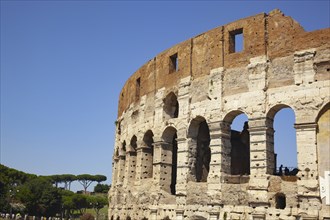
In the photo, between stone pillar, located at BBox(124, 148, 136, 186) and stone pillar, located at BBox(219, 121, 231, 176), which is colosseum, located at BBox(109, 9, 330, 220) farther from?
stone pillar, located at BBox(124, 148, 136, 186)

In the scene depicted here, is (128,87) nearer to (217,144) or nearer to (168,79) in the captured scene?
(168,79)

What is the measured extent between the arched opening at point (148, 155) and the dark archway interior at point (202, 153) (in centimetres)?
251

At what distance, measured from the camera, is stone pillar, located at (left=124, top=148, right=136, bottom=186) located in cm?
1744

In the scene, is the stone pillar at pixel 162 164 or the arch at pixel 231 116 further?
the stone pillar at pixel 162 164

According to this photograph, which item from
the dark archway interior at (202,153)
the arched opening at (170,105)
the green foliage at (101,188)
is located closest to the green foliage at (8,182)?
the green foliage at (101,188)

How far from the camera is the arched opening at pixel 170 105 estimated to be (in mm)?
15202

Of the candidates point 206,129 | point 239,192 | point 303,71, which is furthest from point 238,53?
point 239,192

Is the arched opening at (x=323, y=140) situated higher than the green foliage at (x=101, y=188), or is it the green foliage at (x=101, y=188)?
the arched opening at (x=323, y=140)

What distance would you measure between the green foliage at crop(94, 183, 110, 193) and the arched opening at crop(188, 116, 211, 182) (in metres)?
42.4

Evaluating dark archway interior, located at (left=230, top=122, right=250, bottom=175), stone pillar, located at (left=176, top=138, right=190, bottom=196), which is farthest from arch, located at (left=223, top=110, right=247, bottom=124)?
dark archway interior, located at (left=230, top=122, right=250, bottom=175)

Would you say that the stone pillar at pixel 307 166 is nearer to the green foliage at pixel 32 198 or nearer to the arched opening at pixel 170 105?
the arched opening at pixel 170 105

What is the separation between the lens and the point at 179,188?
1334 cm

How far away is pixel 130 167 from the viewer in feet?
57.7

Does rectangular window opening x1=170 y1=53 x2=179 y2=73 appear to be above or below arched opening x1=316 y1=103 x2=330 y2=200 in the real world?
above
